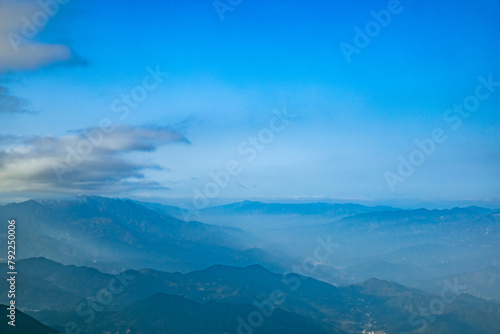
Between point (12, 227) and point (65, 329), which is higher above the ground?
point (12, 227)

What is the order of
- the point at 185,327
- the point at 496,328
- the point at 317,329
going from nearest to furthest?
the point at 185,327 < the point at 317,329 < the point at 496,328

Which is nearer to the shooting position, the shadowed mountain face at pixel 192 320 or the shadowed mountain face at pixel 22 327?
the shadowed mountain face at pixel 22 327

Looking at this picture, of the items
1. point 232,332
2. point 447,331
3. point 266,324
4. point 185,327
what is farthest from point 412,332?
point 185,327

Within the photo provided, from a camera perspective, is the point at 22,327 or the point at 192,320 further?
the point at 192,320

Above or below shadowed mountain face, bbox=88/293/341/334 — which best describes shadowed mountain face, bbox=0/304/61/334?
above

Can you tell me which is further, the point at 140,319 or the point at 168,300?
the point at 168,300

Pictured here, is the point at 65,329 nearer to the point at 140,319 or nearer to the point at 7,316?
the point at 140,319

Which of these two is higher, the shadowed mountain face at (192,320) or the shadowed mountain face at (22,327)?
the shadowed mountain face at (22,327)

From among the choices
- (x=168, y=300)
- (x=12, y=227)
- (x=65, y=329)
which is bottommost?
(x=65, y=329)

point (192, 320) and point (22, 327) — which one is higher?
Result: point (22, 327)

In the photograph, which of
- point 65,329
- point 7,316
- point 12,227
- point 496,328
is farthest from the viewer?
point 496,328

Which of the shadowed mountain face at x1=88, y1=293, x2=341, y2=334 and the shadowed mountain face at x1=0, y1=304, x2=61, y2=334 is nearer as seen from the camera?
the shadowed mountain face at x1=0, y1=304, x2=61, y2=334
